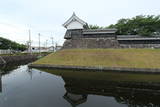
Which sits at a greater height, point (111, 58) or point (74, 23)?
point (74, 23)

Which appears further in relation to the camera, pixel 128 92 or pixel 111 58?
pixel 111 58

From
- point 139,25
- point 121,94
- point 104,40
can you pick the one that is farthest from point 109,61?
point 139,25

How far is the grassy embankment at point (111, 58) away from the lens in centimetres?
1142

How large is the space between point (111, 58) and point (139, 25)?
11304 mm

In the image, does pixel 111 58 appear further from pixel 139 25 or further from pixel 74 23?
pixel 139 25

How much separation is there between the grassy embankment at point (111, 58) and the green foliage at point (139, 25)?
5.86 metres

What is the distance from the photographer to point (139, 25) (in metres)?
A: 20.0

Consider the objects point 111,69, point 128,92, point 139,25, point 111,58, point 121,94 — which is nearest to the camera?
point 121,94

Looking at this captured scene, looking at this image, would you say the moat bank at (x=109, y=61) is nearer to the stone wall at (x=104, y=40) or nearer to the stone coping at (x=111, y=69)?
the stone coping at (x=111, y=69)

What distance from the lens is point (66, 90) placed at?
598 centimetres

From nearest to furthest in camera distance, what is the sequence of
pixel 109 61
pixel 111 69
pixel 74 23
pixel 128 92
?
pixel 128 92 < pixel 111 69 < pixel 109 61 < pixel 74 23

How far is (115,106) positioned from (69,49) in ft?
45.0

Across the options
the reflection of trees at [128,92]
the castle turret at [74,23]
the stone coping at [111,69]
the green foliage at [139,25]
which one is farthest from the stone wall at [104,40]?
the reflection of trees at [128,92]

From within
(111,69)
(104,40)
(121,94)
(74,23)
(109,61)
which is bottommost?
(121,94)
